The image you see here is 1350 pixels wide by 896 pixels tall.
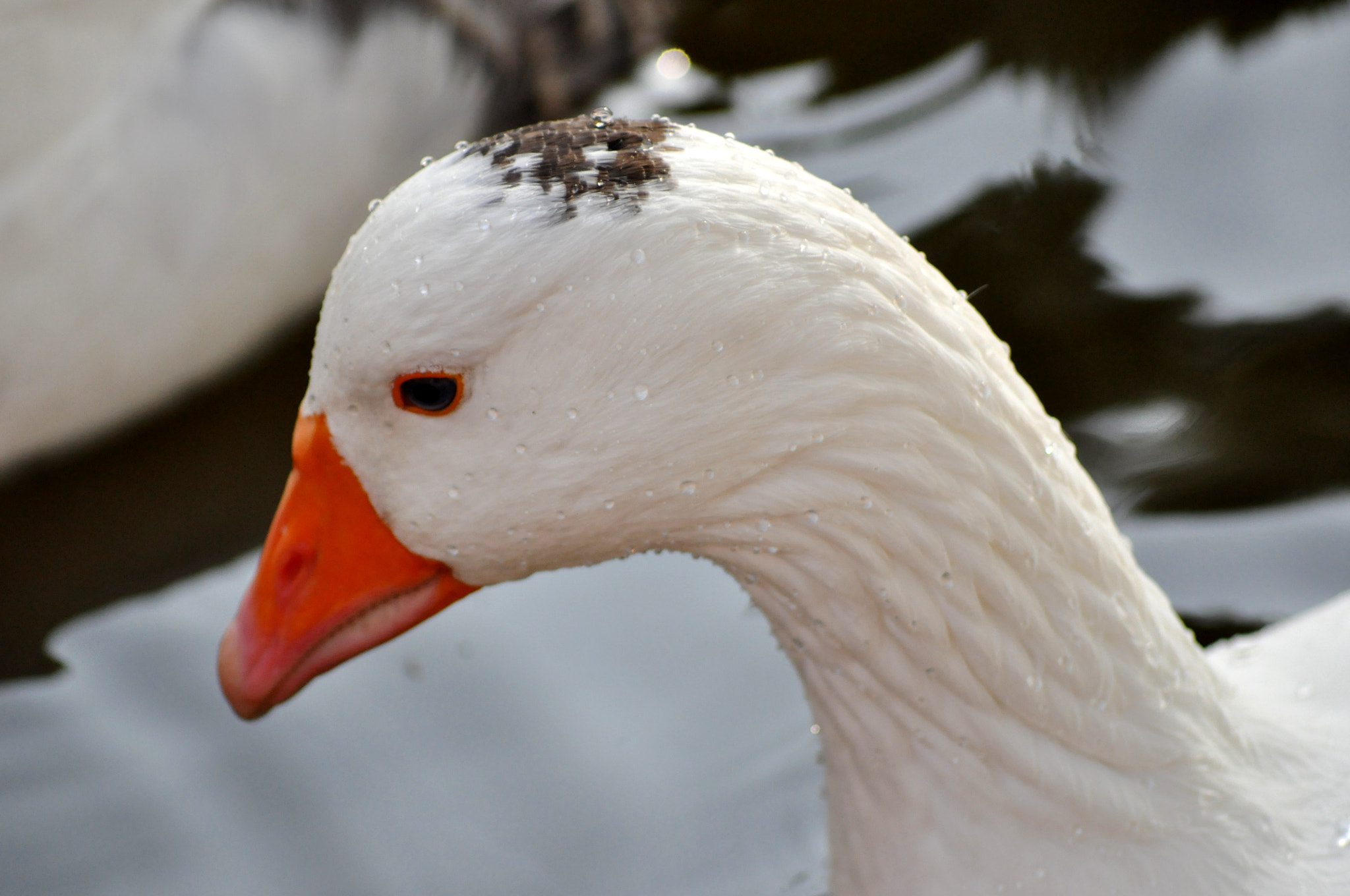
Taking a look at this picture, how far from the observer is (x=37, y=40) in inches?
112

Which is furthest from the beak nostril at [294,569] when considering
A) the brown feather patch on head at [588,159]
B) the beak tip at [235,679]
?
the brown feather patch on head at [588,159]

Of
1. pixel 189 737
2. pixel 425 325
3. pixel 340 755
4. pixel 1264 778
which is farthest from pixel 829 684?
pixel 189 737

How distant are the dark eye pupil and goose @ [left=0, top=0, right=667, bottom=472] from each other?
6.20ft

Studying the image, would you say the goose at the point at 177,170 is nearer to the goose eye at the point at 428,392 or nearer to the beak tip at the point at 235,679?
the beak tip at the point at 235,679


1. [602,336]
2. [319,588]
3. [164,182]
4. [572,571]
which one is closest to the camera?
[602,336]

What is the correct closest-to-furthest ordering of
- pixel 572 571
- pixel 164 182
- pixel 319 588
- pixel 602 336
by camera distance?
pixel 602 336, pixel 319 588, pixel 572 571, pixel 164 182

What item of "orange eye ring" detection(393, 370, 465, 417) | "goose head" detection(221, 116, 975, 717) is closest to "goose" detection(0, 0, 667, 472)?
"goose head" detection(221, 116, 975, 717)

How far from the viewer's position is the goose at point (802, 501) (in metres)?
1.30

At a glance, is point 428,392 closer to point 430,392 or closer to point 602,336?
point 430,392

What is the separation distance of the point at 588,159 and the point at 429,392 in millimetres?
269

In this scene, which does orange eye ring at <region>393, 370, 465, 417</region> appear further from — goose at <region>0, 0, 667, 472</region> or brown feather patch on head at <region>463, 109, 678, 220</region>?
goose at <region>0, 0, 667, 472</region>

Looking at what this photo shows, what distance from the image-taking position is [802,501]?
4.60 feet

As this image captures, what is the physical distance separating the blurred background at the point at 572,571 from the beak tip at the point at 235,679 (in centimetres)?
87

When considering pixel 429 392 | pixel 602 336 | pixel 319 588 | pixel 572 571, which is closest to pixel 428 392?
pixel 429 392
